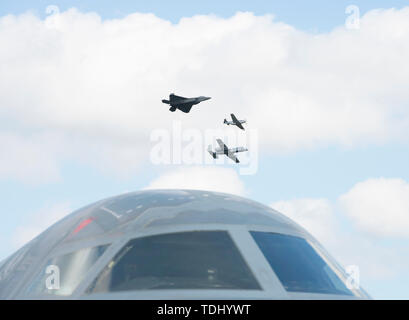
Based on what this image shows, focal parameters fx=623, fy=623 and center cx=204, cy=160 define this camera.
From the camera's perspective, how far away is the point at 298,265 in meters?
9.48

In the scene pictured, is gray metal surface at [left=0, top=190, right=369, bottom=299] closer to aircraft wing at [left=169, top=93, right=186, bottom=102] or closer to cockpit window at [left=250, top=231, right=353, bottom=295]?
cockpit window at [left=250, top=231, right=353, bottom=295]

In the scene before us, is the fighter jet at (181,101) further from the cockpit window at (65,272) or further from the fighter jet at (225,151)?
the cockpit window at (65,272)

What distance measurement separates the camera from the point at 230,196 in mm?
11219

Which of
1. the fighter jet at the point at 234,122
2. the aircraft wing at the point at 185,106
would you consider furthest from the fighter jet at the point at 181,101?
the fighter jet at the point at 234,122

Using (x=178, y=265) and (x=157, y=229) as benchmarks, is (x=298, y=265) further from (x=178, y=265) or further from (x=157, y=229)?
(x=157, y=229)

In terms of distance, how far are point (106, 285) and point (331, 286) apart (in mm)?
3523

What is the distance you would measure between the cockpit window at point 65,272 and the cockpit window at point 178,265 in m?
0.36

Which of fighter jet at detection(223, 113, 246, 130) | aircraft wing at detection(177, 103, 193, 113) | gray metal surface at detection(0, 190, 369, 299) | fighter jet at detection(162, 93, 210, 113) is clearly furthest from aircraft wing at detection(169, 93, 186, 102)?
gray metal surface at detection(0, 190, 369, 299)

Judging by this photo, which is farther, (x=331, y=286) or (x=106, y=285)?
(x=331, y=286)

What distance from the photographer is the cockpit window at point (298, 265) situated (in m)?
8.87

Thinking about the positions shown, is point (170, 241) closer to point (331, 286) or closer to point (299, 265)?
point (299, 265)

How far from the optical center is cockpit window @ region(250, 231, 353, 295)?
349 inches
